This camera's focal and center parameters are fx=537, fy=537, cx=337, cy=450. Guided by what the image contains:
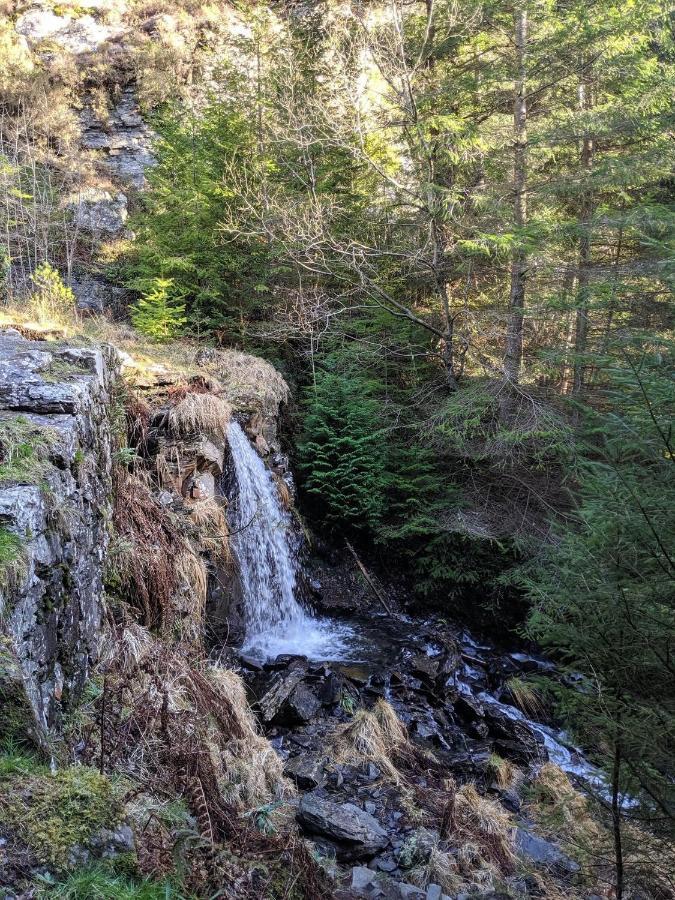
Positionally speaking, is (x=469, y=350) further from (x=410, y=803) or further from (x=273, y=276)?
(x=410, y=803)

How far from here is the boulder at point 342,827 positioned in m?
3.62

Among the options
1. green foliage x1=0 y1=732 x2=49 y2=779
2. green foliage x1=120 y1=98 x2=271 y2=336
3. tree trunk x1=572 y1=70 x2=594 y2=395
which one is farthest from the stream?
tree trunk x1=572 y1=70 x2=594 y2=395

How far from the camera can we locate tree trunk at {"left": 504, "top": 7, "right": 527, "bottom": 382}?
26.6ft

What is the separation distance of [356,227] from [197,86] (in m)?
10.6

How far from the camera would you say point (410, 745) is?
527 cm

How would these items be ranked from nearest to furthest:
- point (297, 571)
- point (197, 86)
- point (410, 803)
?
point (410, 803) → point (297, 571) → point (197, 86)

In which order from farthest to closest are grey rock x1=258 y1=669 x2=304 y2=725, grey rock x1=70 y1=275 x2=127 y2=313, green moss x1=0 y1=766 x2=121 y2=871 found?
grey rock x1=70 y1=275 x2=127 y2=313
grey rock x1=258 y1=669 x2=304 y2=725
green moss x1=0 y1=766 x2=121 y2=871

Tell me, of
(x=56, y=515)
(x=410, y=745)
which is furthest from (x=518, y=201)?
(x=56, y=515)

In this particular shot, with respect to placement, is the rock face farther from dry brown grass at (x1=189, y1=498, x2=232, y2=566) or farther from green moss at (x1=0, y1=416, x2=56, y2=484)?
dry brown grass at (x1=189, y1=498, x2=232, y2=566)

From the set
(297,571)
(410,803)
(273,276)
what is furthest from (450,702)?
(273,276)

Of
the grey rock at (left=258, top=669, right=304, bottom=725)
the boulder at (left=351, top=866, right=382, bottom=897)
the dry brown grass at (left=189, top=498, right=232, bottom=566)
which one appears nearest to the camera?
the boulder at (left=351, top=866, right=382, bottom=897)

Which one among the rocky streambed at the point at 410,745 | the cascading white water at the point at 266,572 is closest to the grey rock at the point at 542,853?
the rocky streambed at the point at 410,745

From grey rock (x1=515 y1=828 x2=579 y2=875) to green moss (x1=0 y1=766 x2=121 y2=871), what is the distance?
11.6ft

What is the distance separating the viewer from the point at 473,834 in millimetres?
4020
